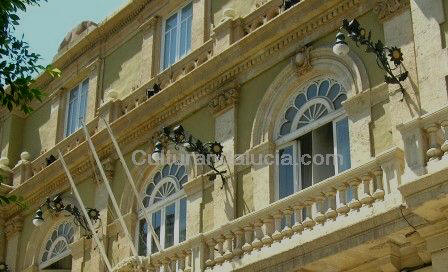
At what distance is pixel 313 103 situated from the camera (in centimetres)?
1641

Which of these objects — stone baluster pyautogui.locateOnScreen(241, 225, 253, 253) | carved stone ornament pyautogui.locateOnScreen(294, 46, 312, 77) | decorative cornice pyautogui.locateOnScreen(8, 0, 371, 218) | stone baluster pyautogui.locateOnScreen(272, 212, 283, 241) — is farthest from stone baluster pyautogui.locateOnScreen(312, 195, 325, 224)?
decorative cornice pyautogui.locateOnScreen(8, 0, 371, 218)

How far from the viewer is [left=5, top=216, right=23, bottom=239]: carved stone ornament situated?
74.2 ft

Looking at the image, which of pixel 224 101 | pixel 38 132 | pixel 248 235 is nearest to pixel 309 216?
pixel 248 235

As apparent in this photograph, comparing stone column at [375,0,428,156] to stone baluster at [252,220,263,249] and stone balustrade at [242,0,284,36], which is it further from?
stone balustrade at [242,0,284,36]

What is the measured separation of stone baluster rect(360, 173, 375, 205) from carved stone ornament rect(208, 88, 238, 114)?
4.56m

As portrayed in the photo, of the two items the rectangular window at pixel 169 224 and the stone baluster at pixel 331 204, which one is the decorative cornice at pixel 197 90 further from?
the stone baluster at pixel 331 204

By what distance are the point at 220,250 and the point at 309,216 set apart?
194cm

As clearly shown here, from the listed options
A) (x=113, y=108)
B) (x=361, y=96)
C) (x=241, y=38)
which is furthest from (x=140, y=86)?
(x=361, y=96)

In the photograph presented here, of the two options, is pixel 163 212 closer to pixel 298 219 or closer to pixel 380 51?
pixel 298 219

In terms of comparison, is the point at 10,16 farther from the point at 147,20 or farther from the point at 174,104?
the point at 147,20

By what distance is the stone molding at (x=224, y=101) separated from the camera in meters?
17.8

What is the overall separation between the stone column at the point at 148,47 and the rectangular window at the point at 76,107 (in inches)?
96.6

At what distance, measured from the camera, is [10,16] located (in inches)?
523

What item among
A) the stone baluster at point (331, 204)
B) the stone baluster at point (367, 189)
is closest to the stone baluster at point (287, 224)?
the stone baluster at point (331, 204)
